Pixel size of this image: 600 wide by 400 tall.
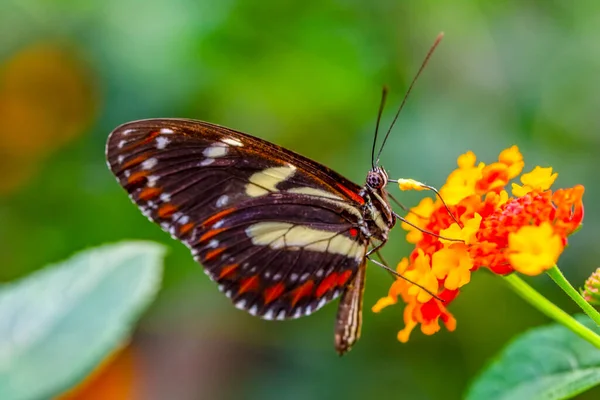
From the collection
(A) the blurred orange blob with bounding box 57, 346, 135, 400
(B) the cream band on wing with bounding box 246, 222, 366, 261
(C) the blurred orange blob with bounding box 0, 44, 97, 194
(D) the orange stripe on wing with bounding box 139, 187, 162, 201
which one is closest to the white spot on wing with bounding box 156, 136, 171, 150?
(D) the orange stripe on wing with bounding box 139, 187, 162, 201

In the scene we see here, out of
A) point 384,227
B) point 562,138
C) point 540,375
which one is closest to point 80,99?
point 384,227

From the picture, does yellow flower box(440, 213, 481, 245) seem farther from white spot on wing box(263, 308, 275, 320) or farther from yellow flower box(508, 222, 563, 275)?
white spot on wing box(263, 308, 275, 320)

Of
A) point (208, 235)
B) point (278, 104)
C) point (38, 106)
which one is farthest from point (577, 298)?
point (38, 106)

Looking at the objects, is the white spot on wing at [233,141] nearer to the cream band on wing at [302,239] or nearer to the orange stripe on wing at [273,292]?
the cream band on wing at [302,239]

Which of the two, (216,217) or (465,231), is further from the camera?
(216,217)

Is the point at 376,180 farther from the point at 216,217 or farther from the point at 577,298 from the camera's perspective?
the point at 577,298

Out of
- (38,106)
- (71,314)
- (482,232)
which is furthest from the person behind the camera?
(38,106)

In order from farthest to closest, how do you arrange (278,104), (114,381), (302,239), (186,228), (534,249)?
(278,104) < (114,381) < (302,239) < (186,228) < (534,249)
